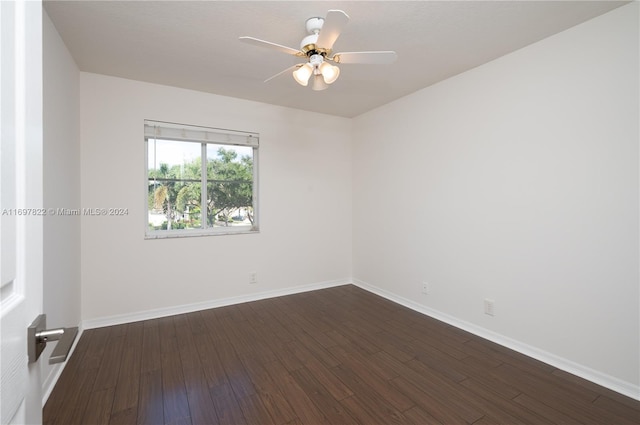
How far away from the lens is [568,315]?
2.24 meters

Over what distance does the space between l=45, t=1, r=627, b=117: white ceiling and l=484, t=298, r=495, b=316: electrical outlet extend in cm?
231

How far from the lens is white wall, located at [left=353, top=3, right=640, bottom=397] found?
1.99 metres

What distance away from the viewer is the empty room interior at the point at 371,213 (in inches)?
76.9

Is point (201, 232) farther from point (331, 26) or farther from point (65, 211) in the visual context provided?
point (331, 26)

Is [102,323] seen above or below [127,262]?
below

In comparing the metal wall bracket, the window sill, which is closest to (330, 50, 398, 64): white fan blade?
the metal wall bracket

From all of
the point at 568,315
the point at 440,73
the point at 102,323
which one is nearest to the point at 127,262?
the point at 102,323

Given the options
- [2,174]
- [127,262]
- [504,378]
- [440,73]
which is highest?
[440,73]

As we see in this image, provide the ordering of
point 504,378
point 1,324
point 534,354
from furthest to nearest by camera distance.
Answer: point 534,354, point 504,378, point 1,324

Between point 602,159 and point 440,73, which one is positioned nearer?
point 602,159

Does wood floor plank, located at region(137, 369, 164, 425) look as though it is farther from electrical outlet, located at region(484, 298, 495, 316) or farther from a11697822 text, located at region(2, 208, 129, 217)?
electrical outlet, located at region(484, 298, 495, 316)

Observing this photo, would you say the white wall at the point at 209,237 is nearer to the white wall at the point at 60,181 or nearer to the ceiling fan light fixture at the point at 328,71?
the white wall at the point at 60,181

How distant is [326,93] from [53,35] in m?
2.49

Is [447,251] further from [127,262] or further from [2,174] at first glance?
[127,262]
